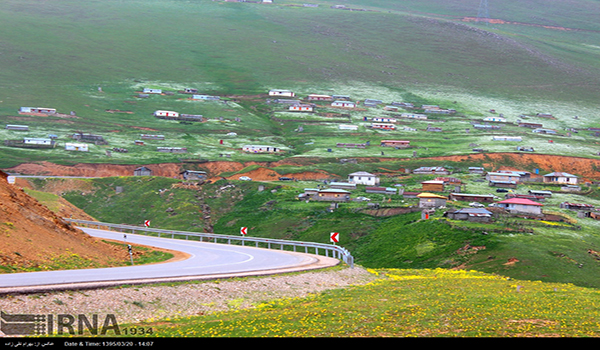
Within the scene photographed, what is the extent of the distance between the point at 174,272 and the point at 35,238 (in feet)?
29.2

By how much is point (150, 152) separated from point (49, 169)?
30.5 meters

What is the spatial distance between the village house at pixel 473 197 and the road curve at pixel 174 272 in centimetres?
5816

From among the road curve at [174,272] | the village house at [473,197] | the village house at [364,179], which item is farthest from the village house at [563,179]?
the road curve at [174,272]

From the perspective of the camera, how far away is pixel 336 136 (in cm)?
19025

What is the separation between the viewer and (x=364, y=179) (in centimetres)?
12812

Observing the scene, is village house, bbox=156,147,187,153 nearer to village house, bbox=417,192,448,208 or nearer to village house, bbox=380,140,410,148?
village house, bbox=380,140,410,148

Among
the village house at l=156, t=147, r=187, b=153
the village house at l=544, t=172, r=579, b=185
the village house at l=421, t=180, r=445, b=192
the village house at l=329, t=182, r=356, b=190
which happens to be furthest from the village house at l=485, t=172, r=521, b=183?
the village house at l=156, t=147, r=187, b=153

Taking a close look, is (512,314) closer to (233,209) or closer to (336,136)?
(233,209)

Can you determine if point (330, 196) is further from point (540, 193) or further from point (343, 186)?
point (540, 193)

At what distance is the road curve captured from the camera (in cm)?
2570

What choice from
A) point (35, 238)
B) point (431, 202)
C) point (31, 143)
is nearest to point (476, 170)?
point (431, 202)

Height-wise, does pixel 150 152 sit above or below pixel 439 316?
below

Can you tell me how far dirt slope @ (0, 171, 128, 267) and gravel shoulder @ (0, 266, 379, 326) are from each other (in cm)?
883
